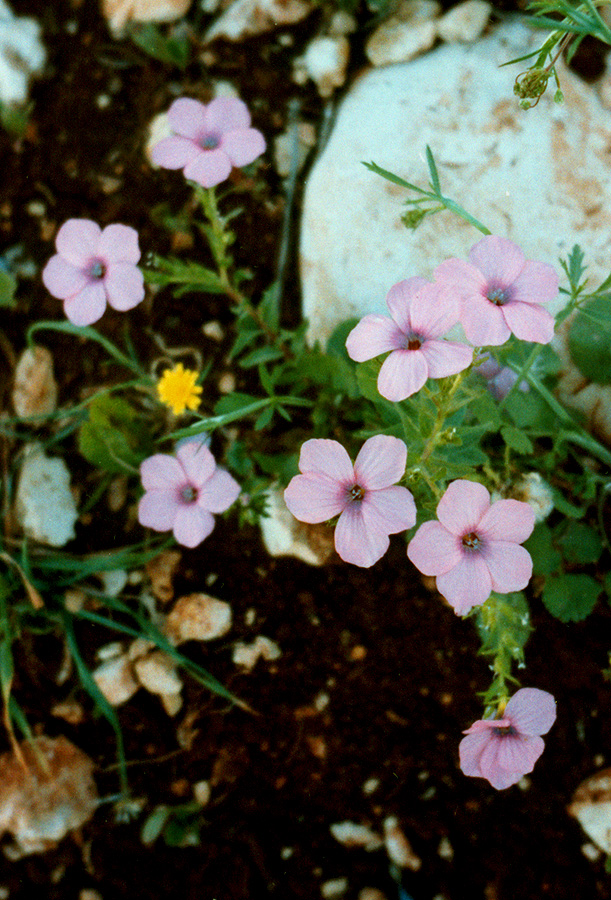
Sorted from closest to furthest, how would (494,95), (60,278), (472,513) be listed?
1. (472,513)
2. (60,278)
3. (494,95)

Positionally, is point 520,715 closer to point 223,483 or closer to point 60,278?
point 223,483

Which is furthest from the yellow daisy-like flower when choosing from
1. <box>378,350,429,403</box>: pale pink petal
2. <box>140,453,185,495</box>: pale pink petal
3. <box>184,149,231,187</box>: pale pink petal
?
<box>378,350,429,403</box>: pale pink petal

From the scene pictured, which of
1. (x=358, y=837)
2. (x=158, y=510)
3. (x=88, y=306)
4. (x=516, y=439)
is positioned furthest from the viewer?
(x=358, y=837)

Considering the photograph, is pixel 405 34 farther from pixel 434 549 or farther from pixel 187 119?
pixel 434 549

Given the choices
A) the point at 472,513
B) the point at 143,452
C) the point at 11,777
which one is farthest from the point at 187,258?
the point at 11,777

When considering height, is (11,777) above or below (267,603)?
below

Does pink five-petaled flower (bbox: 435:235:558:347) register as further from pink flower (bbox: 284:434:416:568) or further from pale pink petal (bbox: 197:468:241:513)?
pale pink petal (bbox: 197:468:241:513)

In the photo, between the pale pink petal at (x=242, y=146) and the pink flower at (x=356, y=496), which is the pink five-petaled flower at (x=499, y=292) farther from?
the pale pink petal at (x=242, y=146)

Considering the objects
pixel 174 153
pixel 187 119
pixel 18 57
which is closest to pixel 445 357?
pixel 174 153
